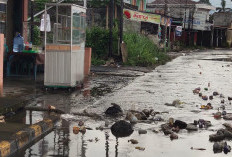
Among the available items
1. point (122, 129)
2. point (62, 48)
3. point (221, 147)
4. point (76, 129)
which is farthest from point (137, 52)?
point (221, 147)

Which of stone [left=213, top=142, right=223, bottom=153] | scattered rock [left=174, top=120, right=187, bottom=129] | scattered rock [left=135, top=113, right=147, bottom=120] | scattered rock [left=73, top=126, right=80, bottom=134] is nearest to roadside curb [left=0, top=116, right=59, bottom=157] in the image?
scattered rock [left=73, top=126, right=80, bottom=134]

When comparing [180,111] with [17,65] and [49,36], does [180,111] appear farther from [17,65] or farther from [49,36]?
[17,65]

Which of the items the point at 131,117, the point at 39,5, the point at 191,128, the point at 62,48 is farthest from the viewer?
the point at 39,5

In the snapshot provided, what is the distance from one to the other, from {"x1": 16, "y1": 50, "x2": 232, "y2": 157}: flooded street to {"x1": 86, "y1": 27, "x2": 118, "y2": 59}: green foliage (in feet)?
19.0

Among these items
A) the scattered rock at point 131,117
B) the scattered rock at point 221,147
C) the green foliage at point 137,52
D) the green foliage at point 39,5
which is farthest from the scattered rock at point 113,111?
the green foliage at point 39,5

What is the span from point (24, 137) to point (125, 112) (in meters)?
3.39

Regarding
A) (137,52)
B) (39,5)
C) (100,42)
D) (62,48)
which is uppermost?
Result: (39,5)

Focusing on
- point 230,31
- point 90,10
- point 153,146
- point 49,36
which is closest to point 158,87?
point 49,36

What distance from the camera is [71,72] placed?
11.7 meters

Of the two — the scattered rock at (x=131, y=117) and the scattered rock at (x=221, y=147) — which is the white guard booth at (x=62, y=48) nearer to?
the scattered rock at (x=131, y=117)

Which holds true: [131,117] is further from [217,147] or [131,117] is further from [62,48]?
[62,48]

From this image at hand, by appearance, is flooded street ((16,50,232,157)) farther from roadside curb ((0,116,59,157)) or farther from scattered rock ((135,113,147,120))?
scattered rock ((135,113,147,120))

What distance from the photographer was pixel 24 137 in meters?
6.37

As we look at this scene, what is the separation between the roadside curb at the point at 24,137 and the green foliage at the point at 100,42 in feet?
49.1
